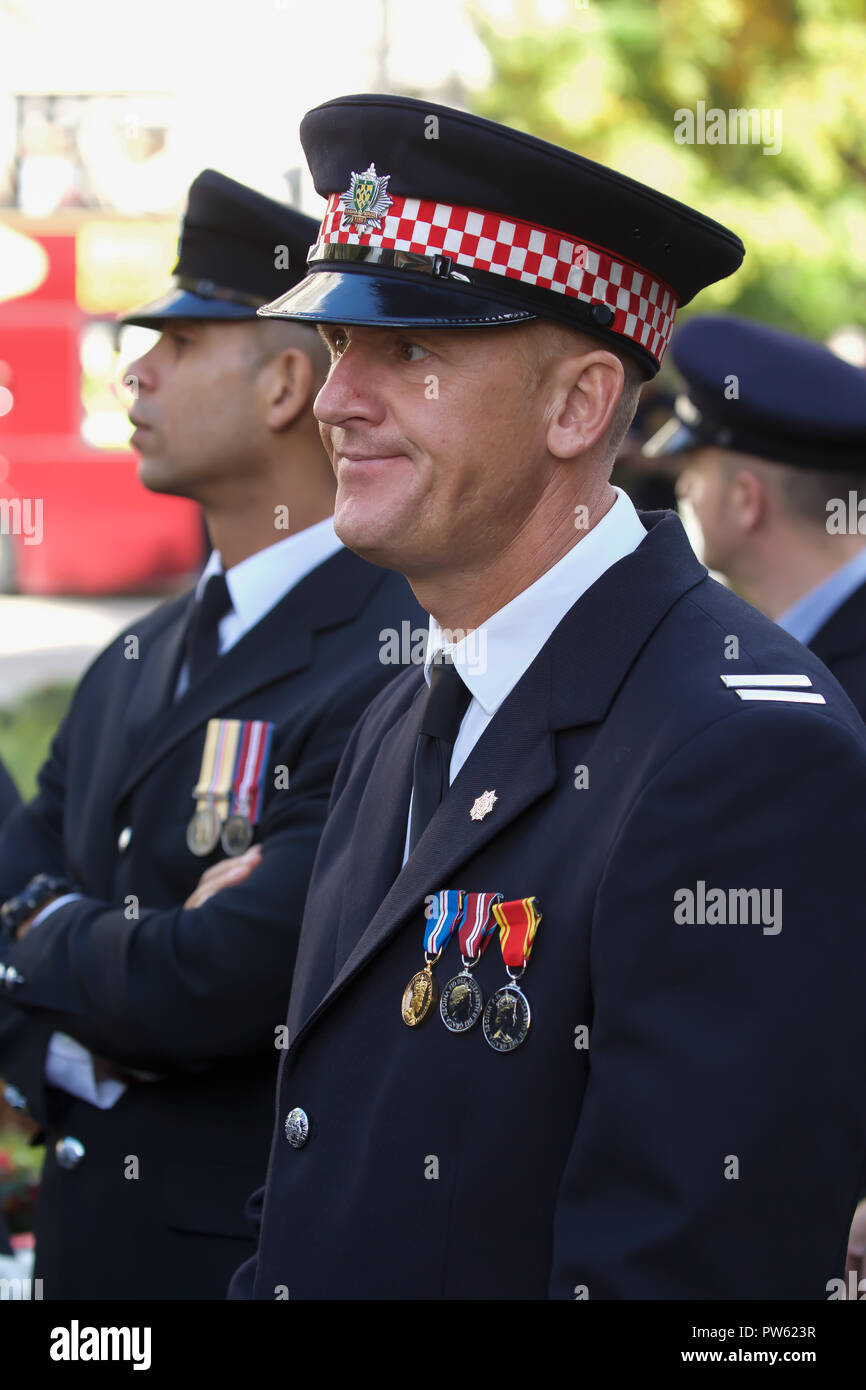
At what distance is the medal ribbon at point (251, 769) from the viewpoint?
296 cm

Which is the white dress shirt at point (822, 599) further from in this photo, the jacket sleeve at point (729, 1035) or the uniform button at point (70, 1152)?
the jacket sleeve at point (729, 1035)

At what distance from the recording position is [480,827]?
1.98 m

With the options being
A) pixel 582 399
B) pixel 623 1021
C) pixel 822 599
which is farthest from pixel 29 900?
pixel 822 599

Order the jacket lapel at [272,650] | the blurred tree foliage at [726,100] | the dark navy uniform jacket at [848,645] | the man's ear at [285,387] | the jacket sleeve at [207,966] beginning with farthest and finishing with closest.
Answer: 1. the blurred tree foliage at [726,100]
2. the dark navy uniform jacket at [848,645]
3. the man's ear at [285,387]
4. the jacket lapel at [272,650]
5. the jacket sleeve at [207,966]

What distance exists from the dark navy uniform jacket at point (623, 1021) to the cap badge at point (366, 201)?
0.52 m

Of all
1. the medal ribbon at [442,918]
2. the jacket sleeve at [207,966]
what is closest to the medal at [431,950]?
the medal ribbon at [442,918]

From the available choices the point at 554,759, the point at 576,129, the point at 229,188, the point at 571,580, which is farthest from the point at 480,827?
the point at 576,129

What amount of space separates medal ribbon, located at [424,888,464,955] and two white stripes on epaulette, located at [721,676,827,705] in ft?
1.30

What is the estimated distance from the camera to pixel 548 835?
6.30 feet

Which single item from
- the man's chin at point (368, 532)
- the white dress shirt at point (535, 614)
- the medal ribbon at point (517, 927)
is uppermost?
the man's chin at point (368, 532)

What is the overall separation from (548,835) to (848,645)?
6.14 ft

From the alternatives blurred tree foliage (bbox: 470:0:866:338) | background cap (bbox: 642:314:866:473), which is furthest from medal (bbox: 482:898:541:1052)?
blurred tree foliage (bbox: 470:0:866:338)

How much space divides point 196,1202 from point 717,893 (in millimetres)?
1486

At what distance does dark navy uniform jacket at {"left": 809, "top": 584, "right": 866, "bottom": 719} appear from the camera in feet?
11.5
